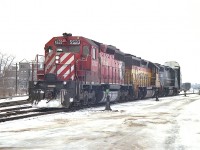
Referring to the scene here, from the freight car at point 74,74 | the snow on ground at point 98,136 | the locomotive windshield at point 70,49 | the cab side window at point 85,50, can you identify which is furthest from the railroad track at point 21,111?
the locomotive windshield at point 70,49

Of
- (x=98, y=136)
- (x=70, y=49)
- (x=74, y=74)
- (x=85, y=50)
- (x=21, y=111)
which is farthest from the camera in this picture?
(x=70, y=49)

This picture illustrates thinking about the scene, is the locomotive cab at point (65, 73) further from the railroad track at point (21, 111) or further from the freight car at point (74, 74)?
the railroad track at point (21, 111)

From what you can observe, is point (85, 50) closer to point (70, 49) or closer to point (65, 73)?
point (70, 49)

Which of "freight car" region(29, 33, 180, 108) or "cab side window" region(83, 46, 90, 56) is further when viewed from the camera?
"cab side window" region(83, 46, 90, 56)

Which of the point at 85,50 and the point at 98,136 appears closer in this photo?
the point at 98,136

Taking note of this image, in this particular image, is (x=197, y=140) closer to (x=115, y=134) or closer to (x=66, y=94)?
(x=115, y=134)

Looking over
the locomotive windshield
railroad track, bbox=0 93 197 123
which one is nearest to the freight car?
the locomotive windshield

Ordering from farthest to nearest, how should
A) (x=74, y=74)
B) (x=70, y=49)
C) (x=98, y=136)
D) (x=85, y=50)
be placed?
(x=70, y=49), (x=85, y=50), (x=74, y=74), (x=98, y=136)

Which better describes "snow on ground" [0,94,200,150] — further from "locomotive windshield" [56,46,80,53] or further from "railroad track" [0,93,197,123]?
"locomotive windshield" [56,46,80,53]

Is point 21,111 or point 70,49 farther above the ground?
point 70,49

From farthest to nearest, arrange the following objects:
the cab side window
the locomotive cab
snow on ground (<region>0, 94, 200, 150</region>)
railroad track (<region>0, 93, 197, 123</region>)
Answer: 1. the cab side window
2. the locomotive cab
3. railroad track (<region>0, 93, 197, 123</region>)
4. snow on ground (<region>0, 94, 200, 150</region>)

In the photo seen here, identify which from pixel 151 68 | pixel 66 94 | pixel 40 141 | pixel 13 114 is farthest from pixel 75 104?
pixel 151 68

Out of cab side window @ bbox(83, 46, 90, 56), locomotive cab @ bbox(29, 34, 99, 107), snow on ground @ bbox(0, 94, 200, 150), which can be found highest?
cab side window @ bbox(83, 46, 90, 56)

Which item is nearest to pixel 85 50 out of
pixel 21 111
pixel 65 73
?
pixel 65 73
